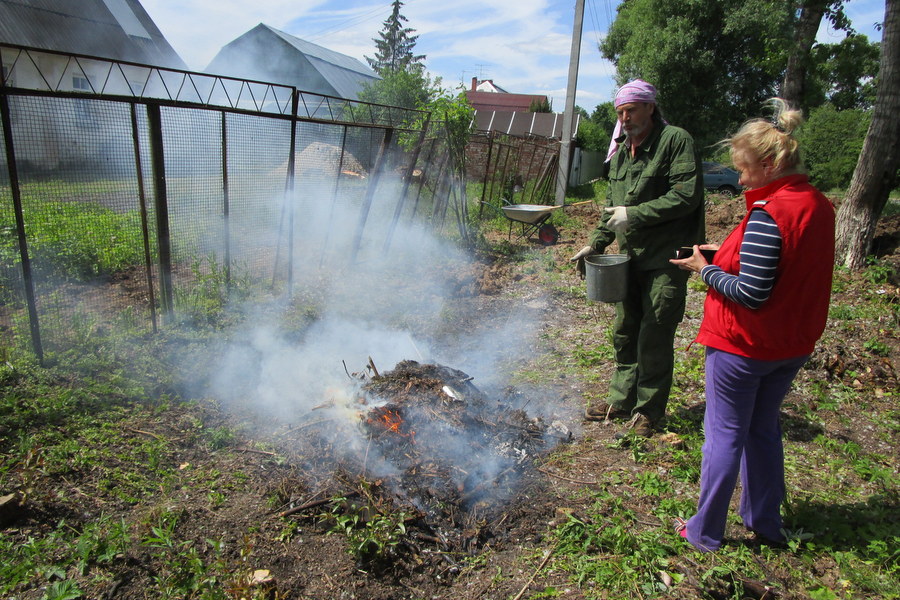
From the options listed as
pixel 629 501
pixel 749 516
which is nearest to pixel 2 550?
pixel 629 501

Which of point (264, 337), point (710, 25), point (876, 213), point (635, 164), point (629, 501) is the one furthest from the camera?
point (710, 25)

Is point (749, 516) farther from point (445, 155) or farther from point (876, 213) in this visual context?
point (445, 155)

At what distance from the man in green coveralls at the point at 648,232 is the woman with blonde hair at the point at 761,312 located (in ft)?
2.51

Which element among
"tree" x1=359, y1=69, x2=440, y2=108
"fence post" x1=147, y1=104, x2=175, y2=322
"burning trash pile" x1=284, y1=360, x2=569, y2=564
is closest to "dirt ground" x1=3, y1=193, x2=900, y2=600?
"burning trash pile" x1=284, y1=360, x2=569, y2=564

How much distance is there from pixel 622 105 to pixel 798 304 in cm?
166

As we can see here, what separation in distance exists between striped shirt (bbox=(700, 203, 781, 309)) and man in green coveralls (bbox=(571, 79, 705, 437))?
1.01 meters

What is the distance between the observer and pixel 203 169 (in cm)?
493

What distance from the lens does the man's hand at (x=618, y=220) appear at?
323cm

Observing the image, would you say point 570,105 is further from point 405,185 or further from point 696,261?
point 696,261

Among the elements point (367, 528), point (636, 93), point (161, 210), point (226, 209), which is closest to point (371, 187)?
point (226, 209)

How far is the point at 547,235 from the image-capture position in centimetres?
1021

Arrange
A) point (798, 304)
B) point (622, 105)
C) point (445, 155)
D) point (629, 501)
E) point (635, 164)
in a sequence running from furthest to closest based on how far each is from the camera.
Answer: point (445, 155)
point (635, 164)
point (622, 105)
point (629, 501)
point (798, 304)

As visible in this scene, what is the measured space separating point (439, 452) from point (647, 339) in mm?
1561

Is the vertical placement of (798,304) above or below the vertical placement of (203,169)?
below
